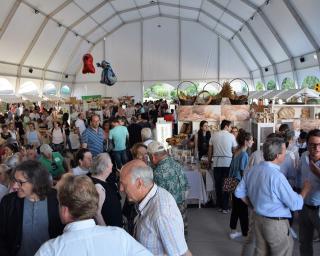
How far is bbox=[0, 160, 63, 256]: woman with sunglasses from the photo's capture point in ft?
7.34

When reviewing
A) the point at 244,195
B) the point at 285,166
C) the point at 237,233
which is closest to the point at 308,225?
the point at 244,195

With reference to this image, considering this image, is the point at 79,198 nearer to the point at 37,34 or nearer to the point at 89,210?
the point at 89,210

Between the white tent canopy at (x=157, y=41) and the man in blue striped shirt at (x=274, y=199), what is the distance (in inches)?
412

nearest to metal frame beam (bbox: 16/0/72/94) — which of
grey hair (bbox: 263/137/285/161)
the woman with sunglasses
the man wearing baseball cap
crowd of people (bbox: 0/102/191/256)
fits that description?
crowd of people (bbox: 0/102/191/256)

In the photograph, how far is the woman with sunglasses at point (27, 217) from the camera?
224 centimetres

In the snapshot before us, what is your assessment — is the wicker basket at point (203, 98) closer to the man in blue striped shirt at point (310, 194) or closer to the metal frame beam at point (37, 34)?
the man in blue striped shirt at point (310, 194)

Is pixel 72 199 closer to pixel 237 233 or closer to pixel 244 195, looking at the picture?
pixel 244 195

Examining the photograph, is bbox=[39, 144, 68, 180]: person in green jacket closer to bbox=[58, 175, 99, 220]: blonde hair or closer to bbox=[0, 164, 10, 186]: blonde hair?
bbox=[0, 164, 10, 186]: blonde hair

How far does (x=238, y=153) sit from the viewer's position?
508 centimetres

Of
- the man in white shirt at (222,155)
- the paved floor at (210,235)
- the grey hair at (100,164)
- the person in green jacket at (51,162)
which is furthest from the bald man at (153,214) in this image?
the man in white shirt at (222,155)

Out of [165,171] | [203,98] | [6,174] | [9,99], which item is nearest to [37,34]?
[9,99]

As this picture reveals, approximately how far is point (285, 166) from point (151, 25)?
2178 centimetres

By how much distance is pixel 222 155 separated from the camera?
5957 millimetres

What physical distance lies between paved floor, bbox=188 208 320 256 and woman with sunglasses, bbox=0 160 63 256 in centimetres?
263
